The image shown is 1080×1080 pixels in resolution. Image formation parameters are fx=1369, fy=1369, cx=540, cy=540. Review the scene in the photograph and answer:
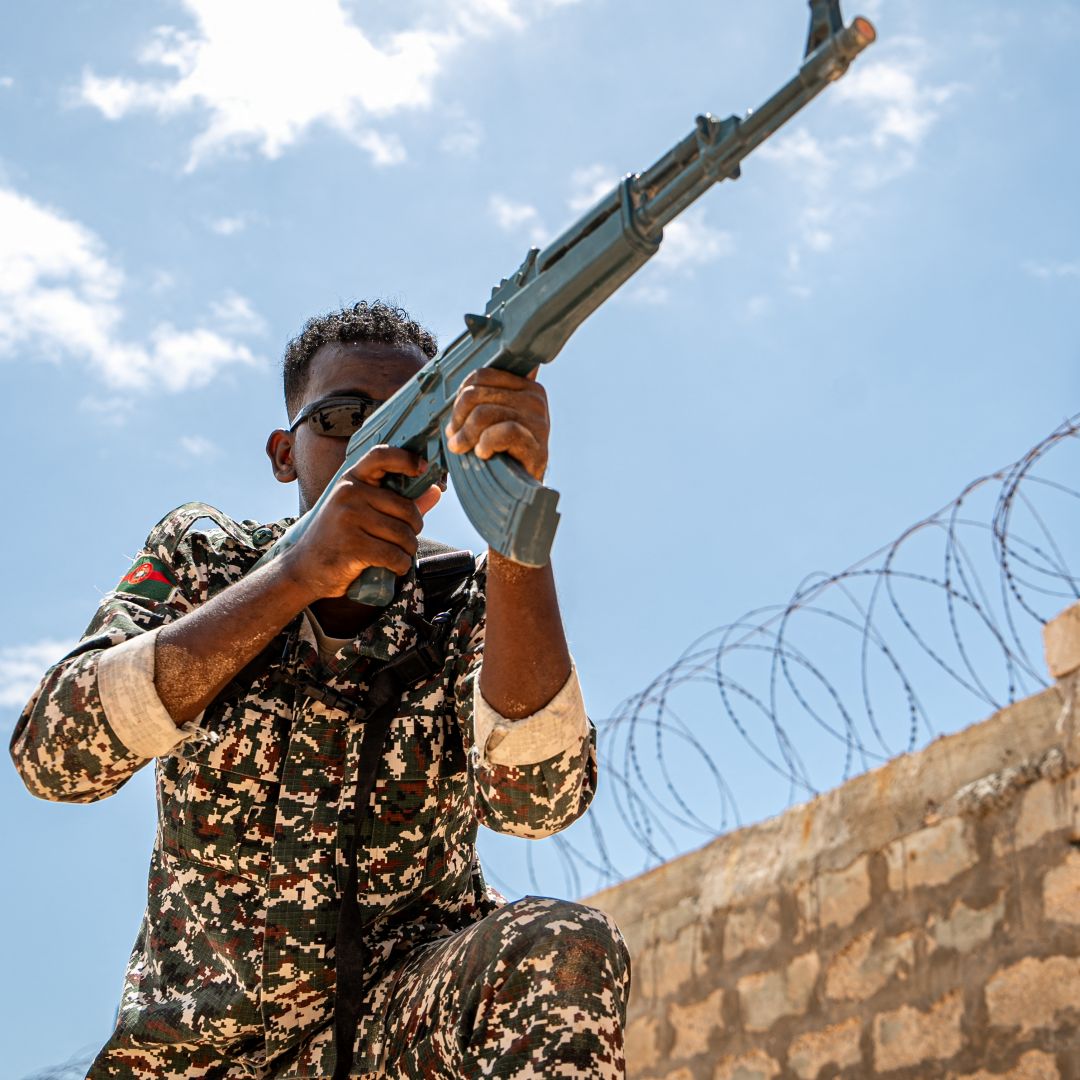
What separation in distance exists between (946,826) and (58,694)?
3.37 m

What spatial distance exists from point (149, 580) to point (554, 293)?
1.16 meters

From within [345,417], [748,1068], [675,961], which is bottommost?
[748,1068]

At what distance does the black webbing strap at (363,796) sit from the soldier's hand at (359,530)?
26 cm

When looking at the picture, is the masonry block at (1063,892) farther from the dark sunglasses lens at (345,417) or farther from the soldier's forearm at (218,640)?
the soldier's forearm at (218,640)

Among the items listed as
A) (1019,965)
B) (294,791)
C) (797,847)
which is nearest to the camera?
(294,791)

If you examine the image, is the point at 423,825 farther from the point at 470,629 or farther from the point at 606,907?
the point at 606,907

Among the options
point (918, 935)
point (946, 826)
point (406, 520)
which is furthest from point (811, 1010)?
point (406, 520)

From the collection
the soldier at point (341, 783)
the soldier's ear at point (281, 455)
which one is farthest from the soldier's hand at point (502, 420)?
the soldier's ear at point (281, 455)

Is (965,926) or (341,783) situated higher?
(341,783)

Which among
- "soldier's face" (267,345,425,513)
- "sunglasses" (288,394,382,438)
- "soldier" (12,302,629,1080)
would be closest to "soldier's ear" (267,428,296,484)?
"soldier's face" (267,345,425,513)

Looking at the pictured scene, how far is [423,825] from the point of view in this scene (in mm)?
2854

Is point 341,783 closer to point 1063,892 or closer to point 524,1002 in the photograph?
point 524,1002

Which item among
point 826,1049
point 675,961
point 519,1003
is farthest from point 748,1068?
point 519,1003

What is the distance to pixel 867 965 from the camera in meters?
5.08
